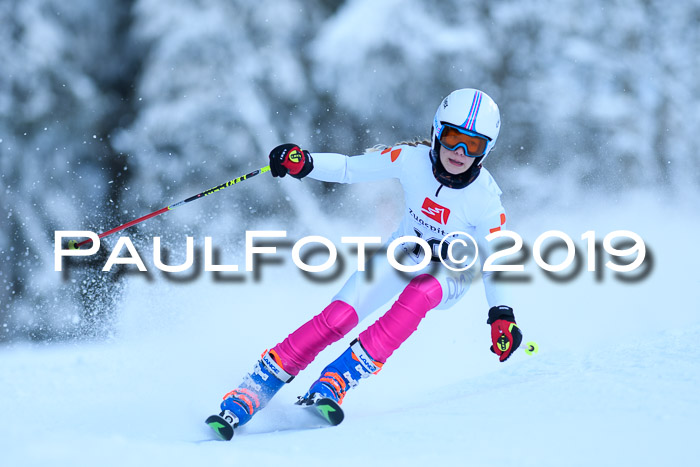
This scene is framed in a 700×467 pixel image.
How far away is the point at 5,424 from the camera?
10.2 ft

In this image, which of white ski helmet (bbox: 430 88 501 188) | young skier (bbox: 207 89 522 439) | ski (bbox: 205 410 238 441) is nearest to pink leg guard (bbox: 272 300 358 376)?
young skier (bbox: 207 89 522 439)

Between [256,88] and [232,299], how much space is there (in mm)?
2275

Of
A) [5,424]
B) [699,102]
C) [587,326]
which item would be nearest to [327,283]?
[587,326]

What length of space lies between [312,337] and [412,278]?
1.79 feet

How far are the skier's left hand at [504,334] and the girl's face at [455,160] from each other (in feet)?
2.08

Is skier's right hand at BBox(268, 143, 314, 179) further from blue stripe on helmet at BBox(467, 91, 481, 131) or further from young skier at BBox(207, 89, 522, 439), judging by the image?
blue stripe on helmet at BBox(467, 91, 481, 131)

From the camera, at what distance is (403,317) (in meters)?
3.21

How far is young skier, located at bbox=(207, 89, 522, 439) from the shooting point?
10.5 ft

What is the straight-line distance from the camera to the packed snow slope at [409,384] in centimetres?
245

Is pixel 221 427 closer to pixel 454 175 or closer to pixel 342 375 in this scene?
pixel 342 375

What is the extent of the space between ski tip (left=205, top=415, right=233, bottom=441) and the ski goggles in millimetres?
1499

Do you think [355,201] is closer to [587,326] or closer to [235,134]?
[235,134]

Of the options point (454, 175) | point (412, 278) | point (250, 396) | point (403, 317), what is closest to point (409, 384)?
point (412, 278)


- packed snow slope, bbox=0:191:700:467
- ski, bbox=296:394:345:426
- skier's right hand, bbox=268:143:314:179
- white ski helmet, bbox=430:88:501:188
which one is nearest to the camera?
packed snow slope, bbox=0:191:700:467
